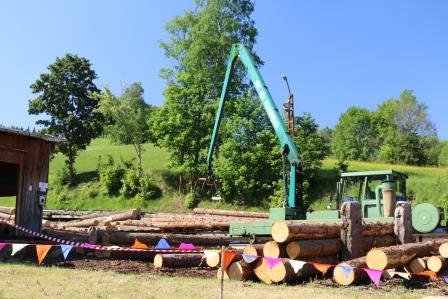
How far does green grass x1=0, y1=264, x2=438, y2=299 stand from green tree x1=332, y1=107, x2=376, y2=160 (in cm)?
6956

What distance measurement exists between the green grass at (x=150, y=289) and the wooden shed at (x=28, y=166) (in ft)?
→ 24.7

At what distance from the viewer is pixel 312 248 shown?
34.6ft

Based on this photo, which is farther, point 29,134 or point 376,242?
point 29,134

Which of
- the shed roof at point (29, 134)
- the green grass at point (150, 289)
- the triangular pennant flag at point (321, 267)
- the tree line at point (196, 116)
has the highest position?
the tree line at point (196, 116)

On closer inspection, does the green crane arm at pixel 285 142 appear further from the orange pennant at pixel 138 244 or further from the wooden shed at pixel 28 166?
the wooden shed at pixel 28 166

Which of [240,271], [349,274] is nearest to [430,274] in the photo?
[349,274]

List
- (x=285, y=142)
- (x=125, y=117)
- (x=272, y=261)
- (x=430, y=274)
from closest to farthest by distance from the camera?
(x=272, y=261) → (x=430, y=274) → (x=285, y=142) → (x=125, y=117)

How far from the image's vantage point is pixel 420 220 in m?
15.6

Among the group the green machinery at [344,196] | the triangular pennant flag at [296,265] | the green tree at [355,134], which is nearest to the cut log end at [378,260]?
the triangular pennant flag at [296,265]

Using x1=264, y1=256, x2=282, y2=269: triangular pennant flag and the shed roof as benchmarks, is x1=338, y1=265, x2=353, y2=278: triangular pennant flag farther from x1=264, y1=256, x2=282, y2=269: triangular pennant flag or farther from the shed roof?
the shed roof

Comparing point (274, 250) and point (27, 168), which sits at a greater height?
point (27, 168)

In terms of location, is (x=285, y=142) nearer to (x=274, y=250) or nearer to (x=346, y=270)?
(x=274, y=250)

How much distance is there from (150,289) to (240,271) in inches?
73.7

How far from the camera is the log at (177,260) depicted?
460 inches
